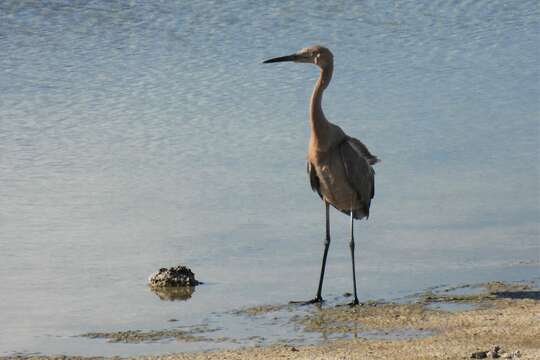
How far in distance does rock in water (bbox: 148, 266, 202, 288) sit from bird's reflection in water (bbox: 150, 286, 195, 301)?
0.09ft

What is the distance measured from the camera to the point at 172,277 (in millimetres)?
9523

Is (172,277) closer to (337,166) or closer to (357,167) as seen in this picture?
(337,166)

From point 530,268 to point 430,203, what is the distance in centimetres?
171

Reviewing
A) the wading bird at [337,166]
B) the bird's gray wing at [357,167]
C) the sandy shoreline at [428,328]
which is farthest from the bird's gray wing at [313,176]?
the sandy shoreline at [428,328]

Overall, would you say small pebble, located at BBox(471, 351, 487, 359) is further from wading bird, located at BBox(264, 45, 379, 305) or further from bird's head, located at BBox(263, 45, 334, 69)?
bird's head, located at BBox(263, 45, 334, 69)

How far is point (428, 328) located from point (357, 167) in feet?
5.60

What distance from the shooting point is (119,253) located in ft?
33.8

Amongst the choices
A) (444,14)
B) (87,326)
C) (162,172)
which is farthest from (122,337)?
(444,14)

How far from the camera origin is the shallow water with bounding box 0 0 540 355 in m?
9.70

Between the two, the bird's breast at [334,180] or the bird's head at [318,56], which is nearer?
the bird's breast at [334,180]

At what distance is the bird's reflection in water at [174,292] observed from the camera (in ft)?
30.9

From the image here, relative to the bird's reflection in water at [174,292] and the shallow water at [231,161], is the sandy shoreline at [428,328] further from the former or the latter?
the bird's reflection in water at [174,292]

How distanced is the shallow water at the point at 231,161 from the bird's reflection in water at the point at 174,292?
0.36 ft

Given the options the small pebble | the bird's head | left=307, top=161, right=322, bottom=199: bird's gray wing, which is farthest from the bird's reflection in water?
the small pebble
